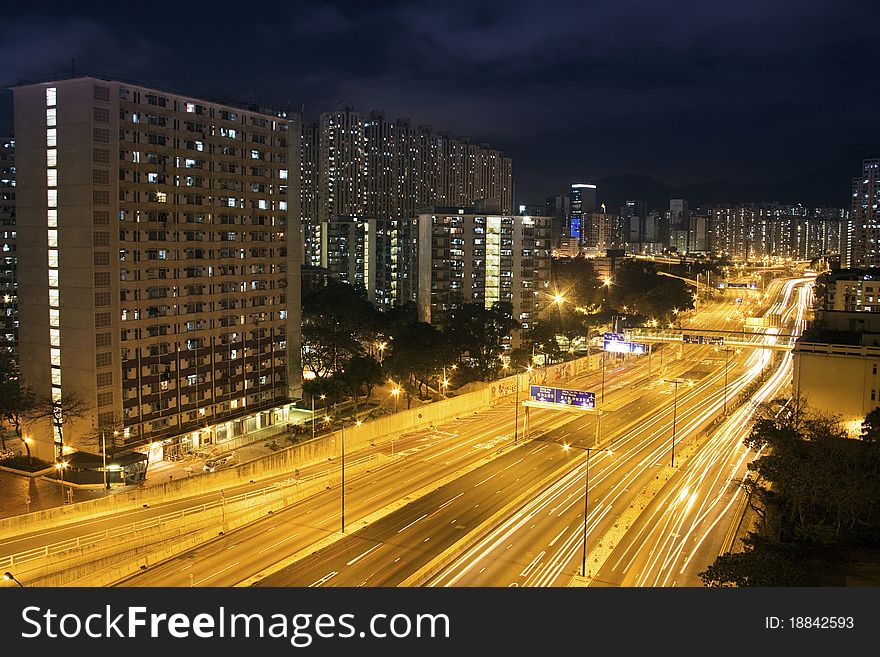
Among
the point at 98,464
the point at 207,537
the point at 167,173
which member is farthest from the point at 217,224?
the point at 207,537

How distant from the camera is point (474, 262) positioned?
5800cm

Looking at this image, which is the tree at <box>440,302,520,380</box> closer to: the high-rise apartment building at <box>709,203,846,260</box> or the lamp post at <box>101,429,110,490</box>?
the lamp post at <box>101,429,110,490</box>

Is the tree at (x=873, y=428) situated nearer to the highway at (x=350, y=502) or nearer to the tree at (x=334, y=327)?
the highway at (x=350, y=502)

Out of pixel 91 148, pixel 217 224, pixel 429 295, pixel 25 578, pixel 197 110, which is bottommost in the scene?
pixel 25 578

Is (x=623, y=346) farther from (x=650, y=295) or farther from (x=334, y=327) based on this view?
(x=650, y=295)

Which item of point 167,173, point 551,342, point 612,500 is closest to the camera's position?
point 612,500

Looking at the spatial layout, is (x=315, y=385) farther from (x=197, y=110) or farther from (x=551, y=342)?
(x=551, y=342)

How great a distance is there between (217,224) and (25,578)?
58.4 ft

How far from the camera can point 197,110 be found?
Answer: 108ft

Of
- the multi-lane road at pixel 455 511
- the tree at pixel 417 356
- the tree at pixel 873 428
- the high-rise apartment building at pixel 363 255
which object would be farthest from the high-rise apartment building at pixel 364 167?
the tree at pixel 873 428

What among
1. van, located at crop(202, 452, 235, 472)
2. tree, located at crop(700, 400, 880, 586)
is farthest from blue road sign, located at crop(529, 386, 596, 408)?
van, located at crop(202, 452, 235, 472)

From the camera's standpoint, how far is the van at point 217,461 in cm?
2992

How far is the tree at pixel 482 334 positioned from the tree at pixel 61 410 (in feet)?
68.3

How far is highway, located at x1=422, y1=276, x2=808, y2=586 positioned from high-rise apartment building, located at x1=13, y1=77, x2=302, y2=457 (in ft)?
51.6
